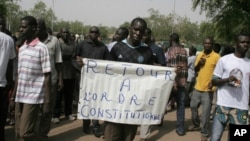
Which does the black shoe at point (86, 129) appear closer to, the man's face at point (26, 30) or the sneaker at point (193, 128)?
the sneaker at point (193, 128)

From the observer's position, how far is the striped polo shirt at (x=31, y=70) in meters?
4.64

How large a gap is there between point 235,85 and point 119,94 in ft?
4.68

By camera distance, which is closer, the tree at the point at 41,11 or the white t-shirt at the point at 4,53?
the white t-shirt at the point at 4,53

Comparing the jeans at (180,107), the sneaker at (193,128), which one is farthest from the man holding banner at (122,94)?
the sneaker at (193,128)

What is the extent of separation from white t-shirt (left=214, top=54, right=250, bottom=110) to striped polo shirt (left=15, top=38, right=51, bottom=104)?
2.29 meters

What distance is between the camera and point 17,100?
15.3 feet

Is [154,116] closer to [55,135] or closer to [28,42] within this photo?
[28,42]

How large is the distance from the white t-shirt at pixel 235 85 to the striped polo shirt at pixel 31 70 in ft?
7.51

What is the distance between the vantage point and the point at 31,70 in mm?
4648

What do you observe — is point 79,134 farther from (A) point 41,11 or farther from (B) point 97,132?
(A) point 41,11

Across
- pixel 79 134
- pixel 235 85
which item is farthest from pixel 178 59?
pixel 235 85

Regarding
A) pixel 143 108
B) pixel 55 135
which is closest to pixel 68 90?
pixel 55 135

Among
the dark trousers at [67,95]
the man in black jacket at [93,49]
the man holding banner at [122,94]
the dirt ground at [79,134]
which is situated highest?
the man in black jacket at [93,49]

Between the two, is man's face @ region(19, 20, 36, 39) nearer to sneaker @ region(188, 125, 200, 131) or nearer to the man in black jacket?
the man in black jacket
